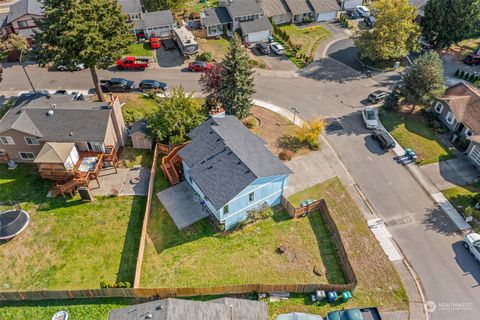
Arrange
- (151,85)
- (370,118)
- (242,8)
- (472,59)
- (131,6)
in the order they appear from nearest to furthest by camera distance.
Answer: (370,118), (151,85), (472,59), (242,8), (131,6)

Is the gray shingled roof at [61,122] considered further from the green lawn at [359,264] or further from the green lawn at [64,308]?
the green lawn at [359,264]

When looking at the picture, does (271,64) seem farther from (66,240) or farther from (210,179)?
(66,240)

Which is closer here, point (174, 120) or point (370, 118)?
point (174, 120)

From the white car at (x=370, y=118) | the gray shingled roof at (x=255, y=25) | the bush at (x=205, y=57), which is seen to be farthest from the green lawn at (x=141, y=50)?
the white car at (x=370, y=118)

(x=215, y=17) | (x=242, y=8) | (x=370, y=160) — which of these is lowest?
(x=370, y=160)

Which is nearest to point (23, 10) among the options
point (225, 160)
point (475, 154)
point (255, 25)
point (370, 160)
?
point (255, 25)

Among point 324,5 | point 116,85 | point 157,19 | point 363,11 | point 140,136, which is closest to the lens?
point 140,136

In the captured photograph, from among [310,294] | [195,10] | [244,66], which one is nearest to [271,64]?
[244,66]

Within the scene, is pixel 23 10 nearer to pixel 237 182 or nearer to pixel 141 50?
pixel 141 50

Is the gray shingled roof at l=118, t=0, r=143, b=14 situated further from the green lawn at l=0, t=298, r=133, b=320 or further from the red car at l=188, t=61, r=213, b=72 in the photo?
the green lawn at l=0, t=298, r=133, b=320
